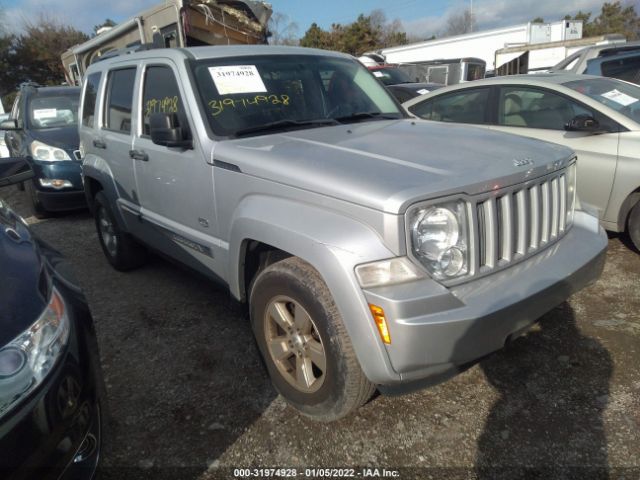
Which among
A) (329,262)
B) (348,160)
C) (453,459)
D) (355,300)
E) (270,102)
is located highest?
(270,102)

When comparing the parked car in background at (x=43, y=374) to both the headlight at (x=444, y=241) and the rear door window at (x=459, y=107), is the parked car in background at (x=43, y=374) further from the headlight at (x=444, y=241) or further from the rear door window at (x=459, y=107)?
the rear door window at (x=459, y=107)

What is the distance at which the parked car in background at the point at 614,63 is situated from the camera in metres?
7.05

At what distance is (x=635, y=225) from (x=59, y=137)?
6.93 m

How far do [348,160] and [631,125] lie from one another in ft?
10.2

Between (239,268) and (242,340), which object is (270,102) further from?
(242,340)

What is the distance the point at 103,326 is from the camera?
3.64m

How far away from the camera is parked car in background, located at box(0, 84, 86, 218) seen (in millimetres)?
6422

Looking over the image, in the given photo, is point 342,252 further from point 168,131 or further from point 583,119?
point 583,119

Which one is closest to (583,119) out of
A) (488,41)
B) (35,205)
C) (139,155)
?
(139,155)

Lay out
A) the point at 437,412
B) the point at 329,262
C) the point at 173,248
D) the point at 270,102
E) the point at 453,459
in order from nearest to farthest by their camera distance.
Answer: the point at 329,262 < the point at 453,459 < the point at 437,412 < the point at 270,102 < the point at 173,248

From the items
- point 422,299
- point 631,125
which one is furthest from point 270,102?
point 631,125

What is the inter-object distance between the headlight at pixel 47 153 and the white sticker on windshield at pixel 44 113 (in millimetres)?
1021

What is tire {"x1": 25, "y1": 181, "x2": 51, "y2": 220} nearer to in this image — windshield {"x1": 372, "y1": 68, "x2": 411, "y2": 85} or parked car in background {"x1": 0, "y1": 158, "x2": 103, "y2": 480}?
parked car in background {"x1": 0, "y1": 158, "x2": 103, "y2": 480}

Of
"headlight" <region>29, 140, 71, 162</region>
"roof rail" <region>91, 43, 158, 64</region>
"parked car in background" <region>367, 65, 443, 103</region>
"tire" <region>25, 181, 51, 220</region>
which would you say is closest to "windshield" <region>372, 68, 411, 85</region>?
"parked car in background" <region>367, 65, 443, 103</region>
